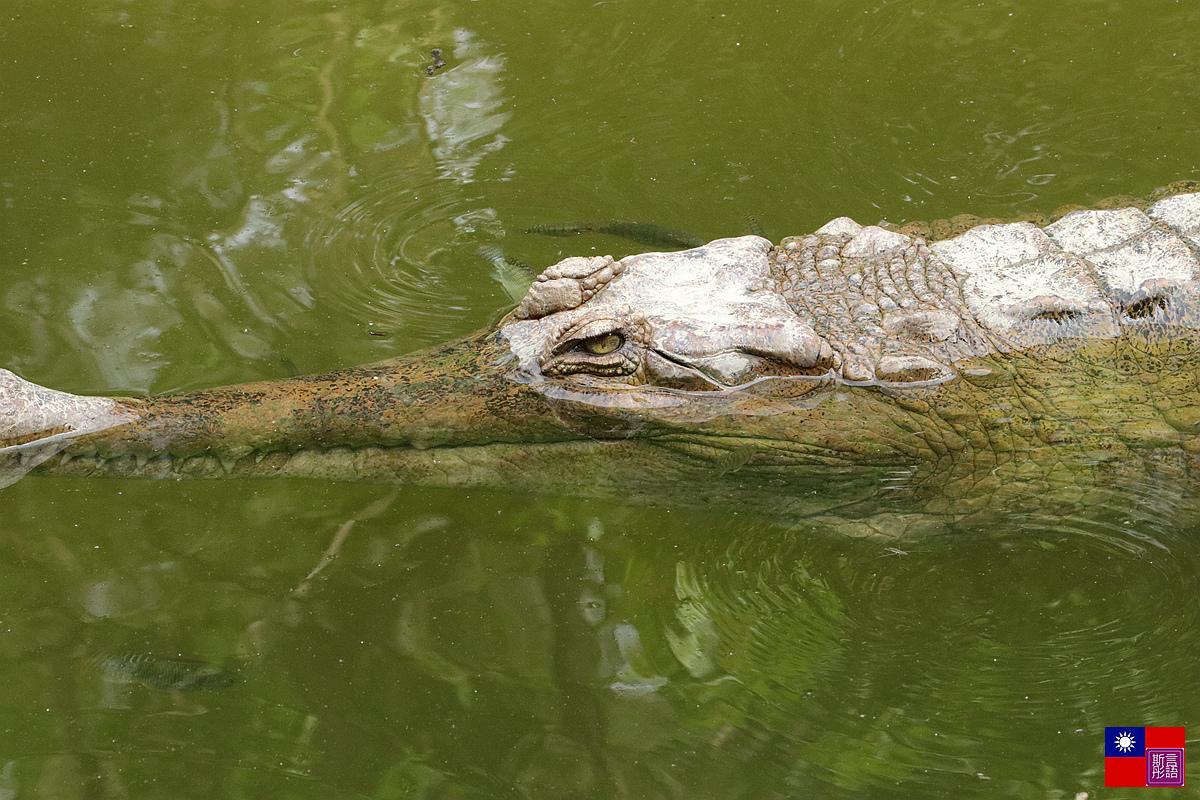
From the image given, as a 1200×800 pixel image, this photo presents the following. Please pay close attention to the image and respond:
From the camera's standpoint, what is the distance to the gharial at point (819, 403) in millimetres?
3566

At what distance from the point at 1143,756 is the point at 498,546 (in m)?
→ 2.40

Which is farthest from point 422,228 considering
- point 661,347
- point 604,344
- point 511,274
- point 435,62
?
point 661,347

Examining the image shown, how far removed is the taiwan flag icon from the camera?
3.16m

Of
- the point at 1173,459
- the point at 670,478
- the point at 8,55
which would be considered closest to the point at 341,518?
the point at 670,478

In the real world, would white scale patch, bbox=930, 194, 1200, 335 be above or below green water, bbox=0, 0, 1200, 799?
above

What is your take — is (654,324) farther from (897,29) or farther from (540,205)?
(897,29)

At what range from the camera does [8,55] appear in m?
6.58

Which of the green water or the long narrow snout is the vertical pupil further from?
the green water

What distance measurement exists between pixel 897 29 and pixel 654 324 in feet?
13.8

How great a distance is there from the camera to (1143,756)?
3.23m

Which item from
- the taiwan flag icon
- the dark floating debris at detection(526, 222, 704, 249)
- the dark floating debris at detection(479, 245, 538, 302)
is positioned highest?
the dark floating debris at detection(526, 222, 704, 249)

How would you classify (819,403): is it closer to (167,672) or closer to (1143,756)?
(1143,756)

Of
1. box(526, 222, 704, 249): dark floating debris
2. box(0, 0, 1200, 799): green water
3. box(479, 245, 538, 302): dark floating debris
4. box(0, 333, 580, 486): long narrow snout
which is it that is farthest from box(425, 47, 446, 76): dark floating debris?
box(0, 333, 580, 486): long narrow snout

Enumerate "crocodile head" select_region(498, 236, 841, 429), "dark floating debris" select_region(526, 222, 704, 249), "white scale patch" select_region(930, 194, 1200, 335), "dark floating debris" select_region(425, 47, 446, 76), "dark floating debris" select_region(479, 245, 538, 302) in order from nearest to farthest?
"crocodile head" select_region(498, 236, 841, 429) → "white scale patch" select_region(930, 194, 1200, 335) → "dark floating debris" select_region(479, 245, 538, 302) → "dark floating debris" select_region(526, 222, 704, 249) → "dark floating debris" select_region(425, 47, 446, 76)
